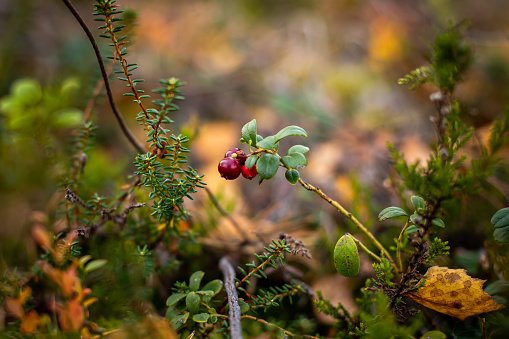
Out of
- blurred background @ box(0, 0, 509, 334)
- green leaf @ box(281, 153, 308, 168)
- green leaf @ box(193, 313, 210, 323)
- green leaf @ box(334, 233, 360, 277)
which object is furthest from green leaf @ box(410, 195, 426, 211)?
green leaf @ box(193, 313, 210, 323)

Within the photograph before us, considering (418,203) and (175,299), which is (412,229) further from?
(175,299)

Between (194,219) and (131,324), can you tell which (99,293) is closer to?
(131,324)

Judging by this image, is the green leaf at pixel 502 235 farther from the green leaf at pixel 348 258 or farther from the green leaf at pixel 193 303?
the green leaf at pixel 193 303

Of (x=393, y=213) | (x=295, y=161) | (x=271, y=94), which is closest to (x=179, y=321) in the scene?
(x=295, y=161)

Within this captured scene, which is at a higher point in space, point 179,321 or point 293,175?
point 293,175

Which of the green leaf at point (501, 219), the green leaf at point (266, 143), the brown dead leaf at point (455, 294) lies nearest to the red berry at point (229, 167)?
the green leaf at point (266, 143)

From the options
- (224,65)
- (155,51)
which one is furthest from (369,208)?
(155,51)
